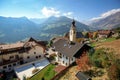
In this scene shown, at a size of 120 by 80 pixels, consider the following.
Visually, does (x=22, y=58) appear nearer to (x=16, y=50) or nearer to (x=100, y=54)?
(x=16, y=50)

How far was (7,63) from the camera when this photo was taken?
148 ft

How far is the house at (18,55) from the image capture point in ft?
148

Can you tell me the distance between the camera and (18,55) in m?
48.8

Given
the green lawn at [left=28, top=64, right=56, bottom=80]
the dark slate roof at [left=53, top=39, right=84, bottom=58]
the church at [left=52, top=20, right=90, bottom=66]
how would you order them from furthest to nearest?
1. the dark slate roof at [left=53, top=39, right=84, bottom=58]
2. the church at [left=52, top=20, right=90, bottom=66]
3. the green lawn at [left=28, top=64, right=56, bottom=80]

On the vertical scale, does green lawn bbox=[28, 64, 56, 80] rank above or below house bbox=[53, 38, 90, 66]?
below

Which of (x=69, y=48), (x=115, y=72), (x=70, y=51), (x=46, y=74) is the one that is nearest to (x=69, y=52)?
(x=70, y=51)

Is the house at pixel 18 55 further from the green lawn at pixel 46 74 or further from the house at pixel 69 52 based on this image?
the green lawn at pixel 46 74

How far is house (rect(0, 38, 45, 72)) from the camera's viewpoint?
4522 cm

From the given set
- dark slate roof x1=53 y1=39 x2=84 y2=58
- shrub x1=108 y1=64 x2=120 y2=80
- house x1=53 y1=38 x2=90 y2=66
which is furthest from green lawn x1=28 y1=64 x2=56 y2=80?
shrub x1=108 y1=64 x2=120 y2=80

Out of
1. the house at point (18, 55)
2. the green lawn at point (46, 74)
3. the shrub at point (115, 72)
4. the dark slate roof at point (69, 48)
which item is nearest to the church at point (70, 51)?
the dark slate roof at point (69, 48)

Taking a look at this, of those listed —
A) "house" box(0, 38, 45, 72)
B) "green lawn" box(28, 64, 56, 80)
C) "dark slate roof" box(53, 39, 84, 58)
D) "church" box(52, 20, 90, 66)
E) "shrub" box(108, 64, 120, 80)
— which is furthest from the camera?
"house" box(0, 38, 45, 72)

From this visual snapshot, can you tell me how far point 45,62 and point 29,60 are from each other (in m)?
7.57

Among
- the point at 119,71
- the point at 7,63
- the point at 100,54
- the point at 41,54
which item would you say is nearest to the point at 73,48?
the point at 100,54

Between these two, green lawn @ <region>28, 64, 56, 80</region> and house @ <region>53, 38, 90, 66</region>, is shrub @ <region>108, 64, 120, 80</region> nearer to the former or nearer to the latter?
house @ <region>53, 38, 90, 66</region>
